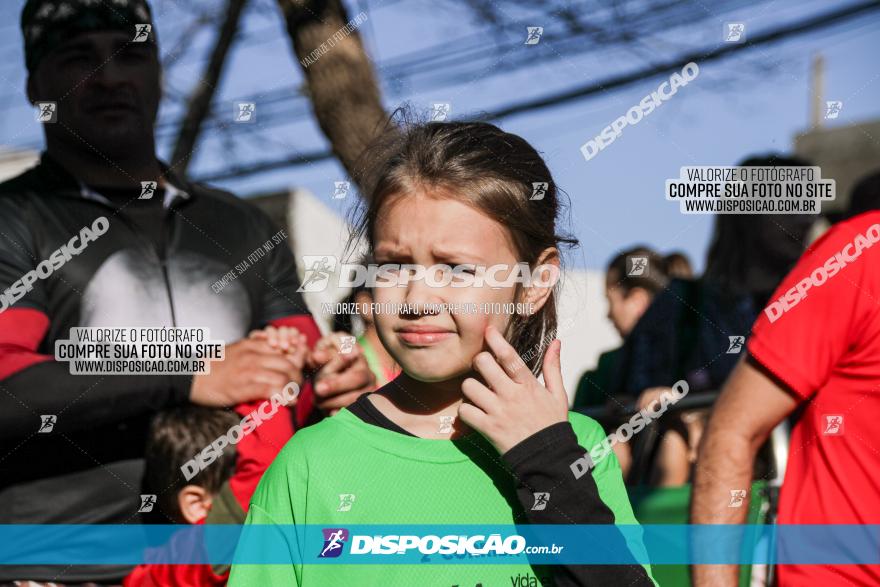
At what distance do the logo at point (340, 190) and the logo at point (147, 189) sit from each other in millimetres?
483

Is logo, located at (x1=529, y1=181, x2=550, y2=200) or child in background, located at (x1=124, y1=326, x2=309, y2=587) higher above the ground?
logo, located at (x1=529, y1=181, x2=550, y2=200)

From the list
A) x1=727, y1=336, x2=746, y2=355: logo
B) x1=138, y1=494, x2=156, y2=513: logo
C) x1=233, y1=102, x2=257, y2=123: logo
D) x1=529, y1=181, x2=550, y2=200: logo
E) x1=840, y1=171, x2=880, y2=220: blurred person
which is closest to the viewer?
x1=529, y1=181, x2=550, y2=200: logo

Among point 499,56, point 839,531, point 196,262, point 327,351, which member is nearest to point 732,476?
point 839,531

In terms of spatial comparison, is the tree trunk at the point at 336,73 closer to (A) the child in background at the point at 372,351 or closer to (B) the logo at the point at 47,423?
(A) the child in background at the point at 372,351

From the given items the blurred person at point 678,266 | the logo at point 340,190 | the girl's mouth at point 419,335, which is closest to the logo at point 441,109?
the logo at point 340,190

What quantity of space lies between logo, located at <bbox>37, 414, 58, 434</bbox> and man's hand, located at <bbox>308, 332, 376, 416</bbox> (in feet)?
2.14

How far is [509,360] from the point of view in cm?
161

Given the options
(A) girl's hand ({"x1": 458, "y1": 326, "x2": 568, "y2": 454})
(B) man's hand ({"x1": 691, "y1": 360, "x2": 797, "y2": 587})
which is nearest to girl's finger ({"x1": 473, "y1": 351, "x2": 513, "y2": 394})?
(A) girl's hand ({"x1": 458, "y1": 326, "x2": 568, "y2": 454})

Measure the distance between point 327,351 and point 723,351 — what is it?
1333 millimetres

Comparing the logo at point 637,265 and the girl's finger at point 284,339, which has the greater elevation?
the logo at point 637,265

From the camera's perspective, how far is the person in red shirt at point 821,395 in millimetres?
1804

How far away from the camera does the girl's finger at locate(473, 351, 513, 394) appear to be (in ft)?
5.15

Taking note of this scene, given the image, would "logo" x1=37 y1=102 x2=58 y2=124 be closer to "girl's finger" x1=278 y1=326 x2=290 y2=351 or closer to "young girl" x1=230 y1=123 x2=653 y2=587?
"girl's finger" x1=278 y1=326 x2=290 y2=351

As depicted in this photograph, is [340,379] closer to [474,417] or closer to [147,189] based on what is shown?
[147,189]
